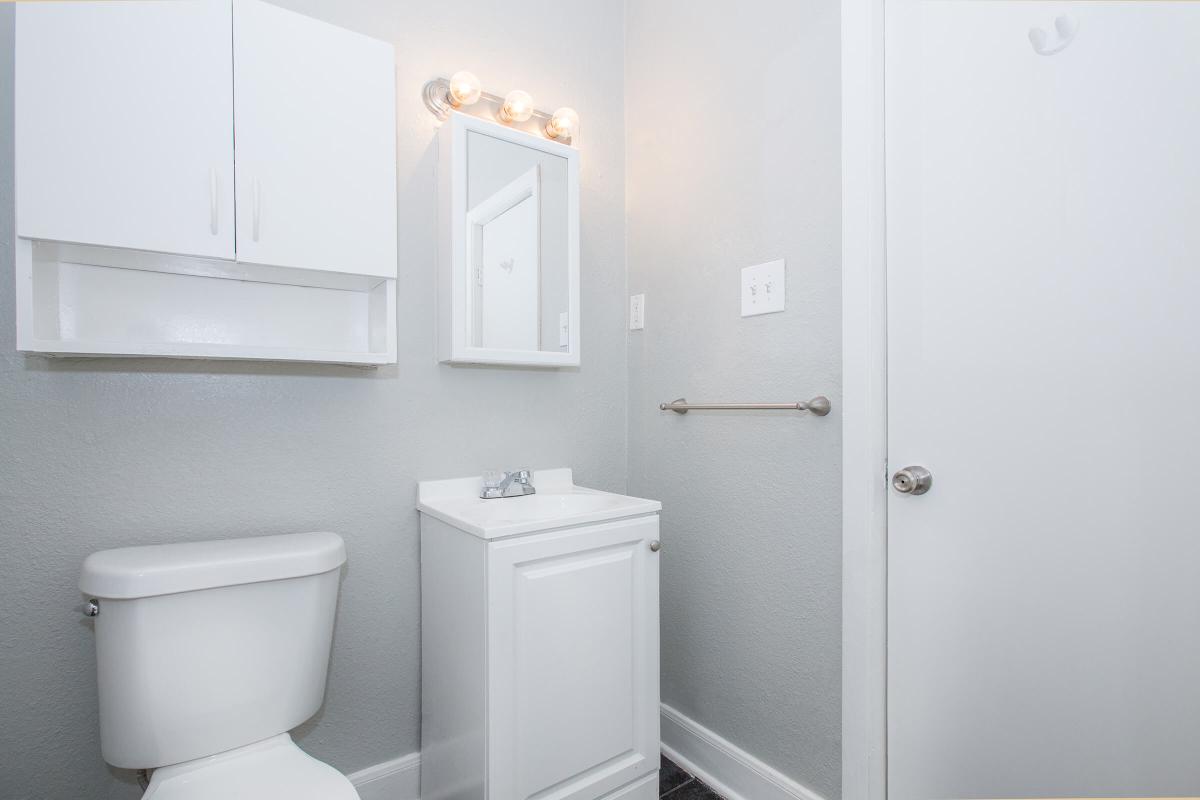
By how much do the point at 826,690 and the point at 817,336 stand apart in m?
0.84

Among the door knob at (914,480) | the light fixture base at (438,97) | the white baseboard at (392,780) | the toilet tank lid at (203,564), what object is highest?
the light fixture base at (438,97)

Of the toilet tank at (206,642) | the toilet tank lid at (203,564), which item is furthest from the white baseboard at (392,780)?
the toilet tank lid at (203,564)

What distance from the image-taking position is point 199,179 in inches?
43.2

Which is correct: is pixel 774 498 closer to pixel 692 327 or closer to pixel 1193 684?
pixel 692 327

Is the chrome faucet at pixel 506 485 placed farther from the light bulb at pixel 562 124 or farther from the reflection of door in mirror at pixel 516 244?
the light bulb at pixel 562 124

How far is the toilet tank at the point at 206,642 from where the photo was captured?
1.02 metres

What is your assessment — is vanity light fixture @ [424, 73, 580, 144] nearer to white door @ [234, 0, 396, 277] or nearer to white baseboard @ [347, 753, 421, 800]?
white door @ [234, 0, 396, 277]

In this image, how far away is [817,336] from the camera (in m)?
1.33

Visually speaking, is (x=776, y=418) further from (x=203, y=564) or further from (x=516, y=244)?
(x=203, y=564)

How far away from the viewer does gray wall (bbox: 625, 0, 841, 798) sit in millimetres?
1317

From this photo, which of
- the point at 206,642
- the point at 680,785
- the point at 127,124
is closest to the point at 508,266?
the point at 127,124

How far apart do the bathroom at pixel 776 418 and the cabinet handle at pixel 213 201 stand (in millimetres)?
13

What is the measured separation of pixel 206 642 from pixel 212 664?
46 millimetres

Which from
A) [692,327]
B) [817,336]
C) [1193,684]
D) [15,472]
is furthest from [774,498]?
[15,472]
